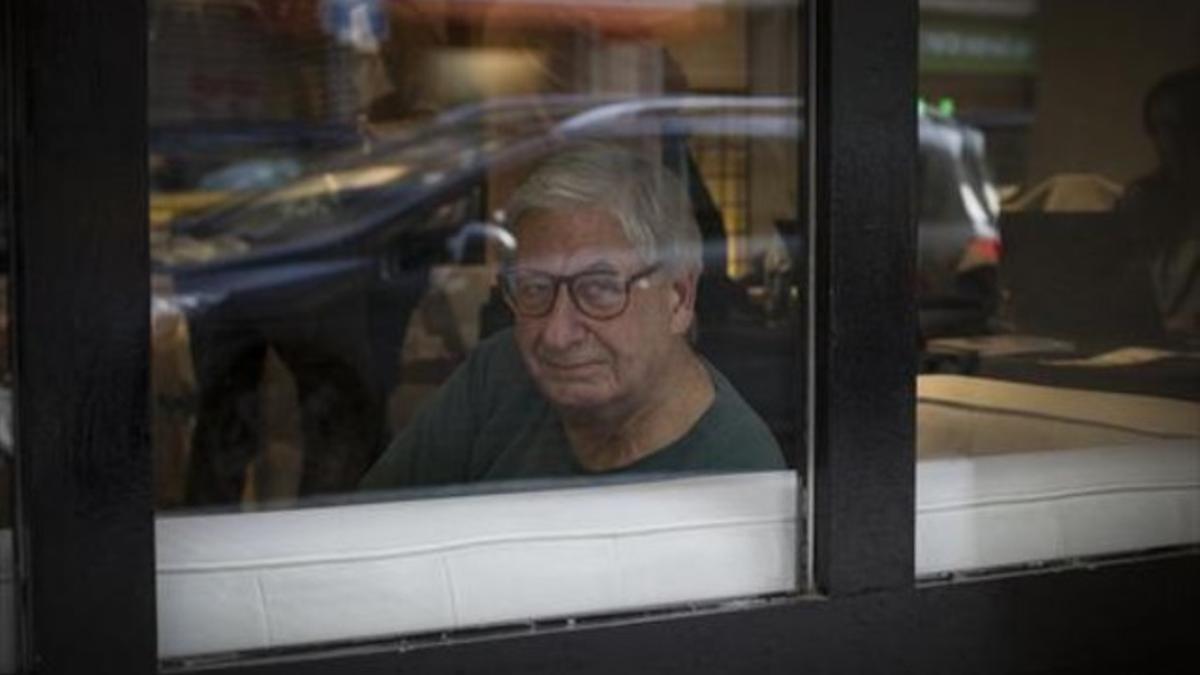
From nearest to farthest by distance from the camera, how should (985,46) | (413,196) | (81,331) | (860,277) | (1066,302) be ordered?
(81,331), (860,277), (1066,302), (985,46), (413,196)

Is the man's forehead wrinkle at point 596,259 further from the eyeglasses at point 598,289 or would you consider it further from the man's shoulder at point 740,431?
the man's shoulder at point 740,431

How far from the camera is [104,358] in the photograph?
1762 mm

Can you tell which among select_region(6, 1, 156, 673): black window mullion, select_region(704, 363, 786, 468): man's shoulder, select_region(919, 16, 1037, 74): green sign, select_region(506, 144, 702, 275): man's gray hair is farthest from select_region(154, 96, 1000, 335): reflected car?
select_region(6, 1, 156, 673): black window mullion

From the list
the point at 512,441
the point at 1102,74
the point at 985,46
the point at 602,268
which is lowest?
the point at 512,441

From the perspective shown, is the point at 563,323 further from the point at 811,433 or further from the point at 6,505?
the point at 6,505

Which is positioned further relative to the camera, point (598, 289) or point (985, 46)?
point (985, 46)

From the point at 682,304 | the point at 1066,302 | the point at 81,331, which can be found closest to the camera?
the point at 81,331

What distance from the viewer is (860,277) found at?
85.0 inches

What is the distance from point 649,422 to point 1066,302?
116cm

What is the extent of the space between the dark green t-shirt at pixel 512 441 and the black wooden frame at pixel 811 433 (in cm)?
14

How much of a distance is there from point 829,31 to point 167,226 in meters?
3.75

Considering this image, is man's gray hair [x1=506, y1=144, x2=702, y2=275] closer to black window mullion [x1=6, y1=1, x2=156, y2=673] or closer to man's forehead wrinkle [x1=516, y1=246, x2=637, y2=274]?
man's forehead wrinkle [x1=516, y1=246, x2=637, y2=274]

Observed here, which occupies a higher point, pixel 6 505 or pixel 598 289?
pixel 598 289

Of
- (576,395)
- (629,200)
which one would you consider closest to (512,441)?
(576,395)
